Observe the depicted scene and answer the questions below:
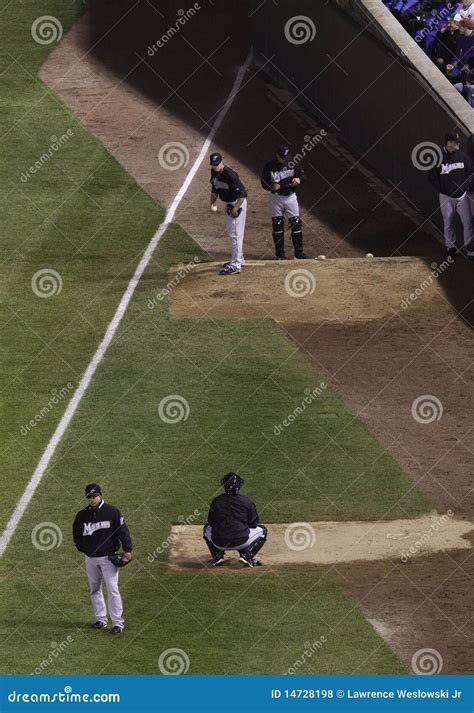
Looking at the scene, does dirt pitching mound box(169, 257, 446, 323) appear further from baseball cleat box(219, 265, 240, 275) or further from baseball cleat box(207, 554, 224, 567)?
baseball cleat box(207, 554, 224, 567)

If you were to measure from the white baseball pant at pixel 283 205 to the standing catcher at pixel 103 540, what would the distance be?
418 inches

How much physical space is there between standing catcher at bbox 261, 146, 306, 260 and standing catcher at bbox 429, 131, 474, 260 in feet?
7.49

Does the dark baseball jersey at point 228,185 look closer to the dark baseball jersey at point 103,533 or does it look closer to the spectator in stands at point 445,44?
the spectator in stands at point 445,44

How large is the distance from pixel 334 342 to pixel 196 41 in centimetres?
1286

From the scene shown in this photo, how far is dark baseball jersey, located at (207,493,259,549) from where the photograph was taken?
828 inches

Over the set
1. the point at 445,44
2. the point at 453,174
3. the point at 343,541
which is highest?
the point at 445,44

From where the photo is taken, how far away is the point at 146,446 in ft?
80.8

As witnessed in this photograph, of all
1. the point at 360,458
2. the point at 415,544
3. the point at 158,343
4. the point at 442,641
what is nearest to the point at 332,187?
the point at 158,343

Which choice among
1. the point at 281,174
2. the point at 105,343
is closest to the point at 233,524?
the point at 105,343

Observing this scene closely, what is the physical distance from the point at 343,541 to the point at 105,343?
22.5 feet

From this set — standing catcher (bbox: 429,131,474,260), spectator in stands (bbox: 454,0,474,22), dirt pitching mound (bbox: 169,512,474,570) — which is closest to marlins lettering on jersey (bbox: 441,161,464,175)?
standing catcher (bbox: 429,131,474,260)

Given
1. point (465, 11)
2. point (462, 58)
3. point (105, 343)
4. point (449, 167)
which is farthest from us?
point (465, 11)

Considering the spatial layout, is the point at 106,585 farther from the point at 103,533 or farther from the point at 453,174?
the point at 453,174

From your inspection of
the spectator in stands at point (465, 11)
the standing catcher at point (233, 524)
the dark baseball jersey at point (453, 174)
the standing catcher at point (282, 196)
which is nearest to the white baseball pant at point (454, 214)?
the dark baseball jersey at point (453, 174)
